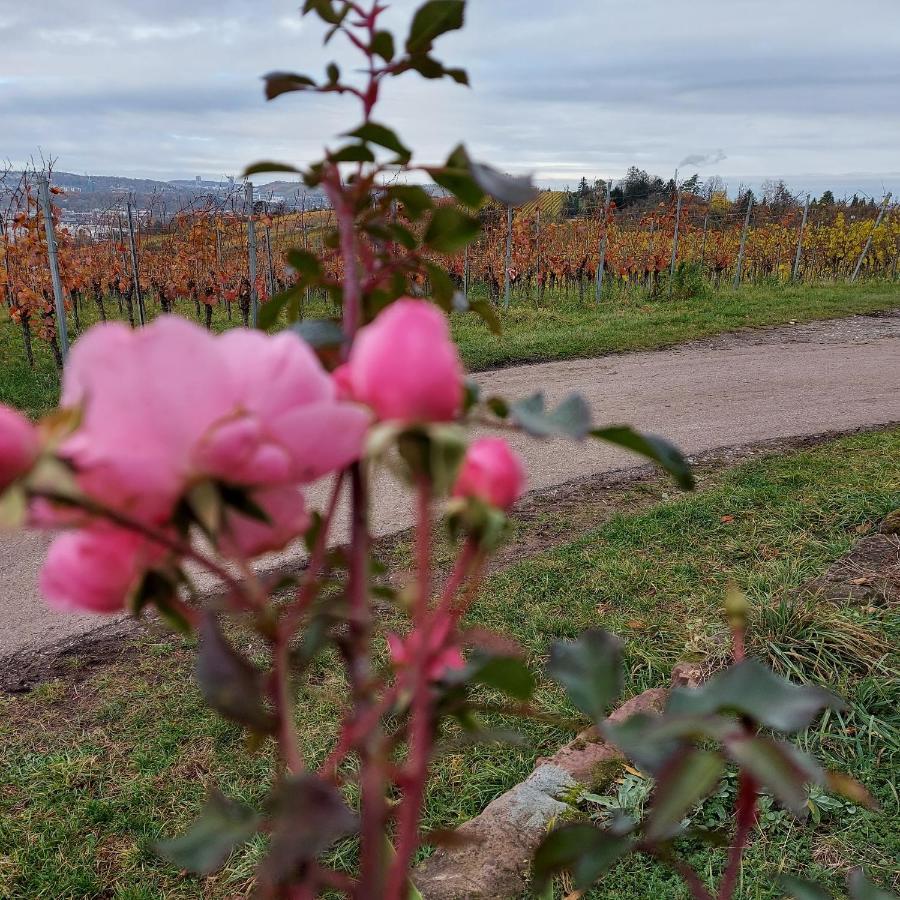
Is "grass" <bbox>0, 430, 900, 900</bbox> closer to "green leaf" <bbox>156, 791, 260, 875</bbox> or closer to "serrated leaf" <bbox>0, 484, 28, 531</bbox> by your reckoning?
"green leaf" <bbox>156, 791, 260, 875</bbox>

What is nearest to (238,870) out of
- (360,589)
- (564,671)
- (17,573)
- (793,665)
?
(793,665)

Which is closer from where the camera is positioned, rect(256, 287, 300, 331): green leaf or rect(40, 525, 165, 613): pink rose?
rect(40, 525, 165, 613): pink rose

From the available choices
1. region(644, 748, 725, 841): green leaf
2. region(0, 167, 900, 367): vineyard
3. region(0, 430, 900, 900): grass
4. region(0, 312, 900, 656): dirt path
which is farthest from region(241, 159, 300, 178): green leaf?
region(0, 167, 900, 367): vineyard

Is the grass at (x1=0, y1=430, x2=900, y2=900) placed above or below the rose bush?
below

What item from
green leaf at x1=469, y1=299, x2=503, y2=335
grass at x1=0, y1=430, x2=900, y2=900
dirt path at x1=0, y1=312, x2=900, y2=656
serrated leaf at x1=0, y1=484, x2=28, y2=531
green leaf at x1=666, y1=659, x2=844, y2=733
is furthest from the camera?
dirt path at x1=0, y1=312, x2=900, y2=656

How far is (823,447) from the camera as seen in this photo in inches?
195

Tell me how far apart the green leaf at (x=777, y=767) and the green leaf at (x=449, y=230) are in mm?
291

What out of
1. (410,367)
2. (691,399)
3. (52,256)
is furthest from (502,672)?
(52,256)

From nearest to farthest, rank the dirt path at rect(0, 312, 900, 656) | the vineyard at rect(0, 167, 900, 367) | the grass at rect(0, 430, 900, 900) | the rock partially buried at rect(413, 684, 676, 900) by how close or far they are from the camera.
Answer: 1. the rock partially buried at rect(413, 684, 676, 900)
2. the grass at rect(0, 430, 900, 900)
3. the dirt path at rect(0, 312, 900, 656)
4. the vineyard at rect(0, 167, 900, 367)

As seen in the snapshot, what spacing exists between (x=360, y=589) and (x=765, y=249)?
17750mm

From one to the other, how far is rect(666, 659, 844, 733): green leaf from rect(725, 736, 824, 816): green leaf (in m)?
0.02

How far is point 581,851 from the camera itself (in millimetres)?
457

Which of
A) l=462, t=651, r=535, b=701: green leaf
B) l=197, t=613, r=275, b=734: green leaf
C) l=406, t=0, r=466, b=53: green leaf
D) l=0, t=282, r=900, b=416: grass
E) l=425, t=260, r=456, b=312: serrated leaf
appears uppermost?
l=406, t=0, r=466, b=53: green leaf

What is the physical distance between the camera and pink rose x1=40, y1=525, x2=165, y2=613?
12.4 inches
